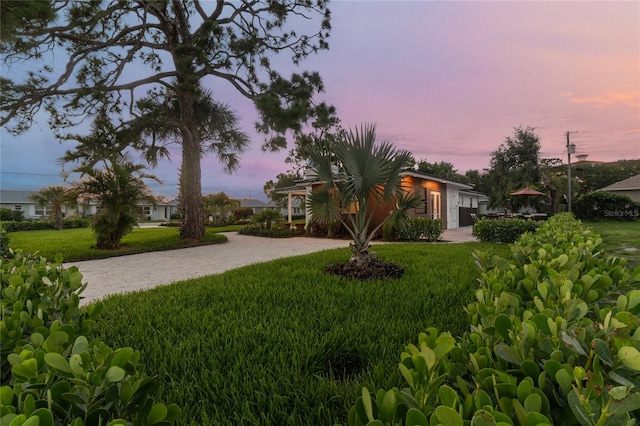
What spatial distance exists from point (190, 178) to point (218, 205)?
56.7ft

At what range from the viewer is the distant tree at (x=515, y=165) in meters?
24.2

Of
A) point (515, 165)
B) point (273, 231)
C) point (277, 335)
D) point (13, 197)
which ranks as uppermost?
point (515, 165)

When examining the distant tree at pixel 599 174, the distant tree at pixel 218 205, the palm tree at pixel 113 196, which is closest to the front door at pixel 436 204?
the palm tree at pixel 113 196

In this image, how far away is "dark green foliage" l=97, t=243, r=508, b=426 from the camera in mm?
1838

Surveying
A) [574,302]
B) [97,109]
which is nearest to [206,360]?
[574,302]

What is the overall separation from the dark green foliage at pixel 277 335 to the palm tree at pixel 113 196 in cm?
601

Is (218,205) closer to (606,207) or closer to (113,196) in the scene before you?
(113,196)

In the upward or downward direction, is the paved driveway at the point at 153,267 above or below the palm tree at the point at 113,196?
below

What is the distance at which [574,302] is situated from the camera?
962mm

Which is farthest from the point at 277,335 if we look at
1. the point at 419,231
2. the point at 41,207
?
the point at 41,207

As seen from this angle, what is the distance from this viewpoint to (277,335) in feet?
8.84

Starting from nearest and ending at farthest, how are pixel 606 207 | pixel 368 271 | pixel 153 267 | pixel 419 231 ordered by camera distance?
pixel 368 271, pixel 153 267, pixel 419 231, pixel 606 207

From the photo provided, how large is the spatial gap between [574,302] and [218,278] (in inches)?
201

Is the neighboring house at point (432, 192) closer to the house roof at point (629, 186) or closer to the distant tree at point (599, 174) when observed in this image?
the house roof at point (629, 186)
